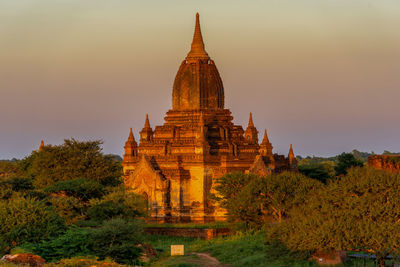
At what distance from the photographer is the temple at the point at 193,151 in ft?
174

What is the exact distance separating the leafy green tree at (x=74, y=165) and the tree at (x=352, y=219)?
27.0 m

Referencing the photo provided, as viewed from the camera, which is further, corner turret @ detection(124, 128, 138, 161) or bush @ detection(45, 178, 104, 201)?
corner turret @ detection(124, 128, 138, 161)

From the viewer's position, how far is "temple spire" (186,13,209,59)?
58.7m

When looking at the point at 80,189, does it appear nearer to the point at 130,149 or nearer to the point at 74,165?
the point at 130,149

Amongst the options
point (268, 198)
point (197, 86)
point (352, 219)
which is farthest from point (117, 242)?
point (197, 86)

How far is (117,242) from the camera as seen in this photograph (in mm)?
37625

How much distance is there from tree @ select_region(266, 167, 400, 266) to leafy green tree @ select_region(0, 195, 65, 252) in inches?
420

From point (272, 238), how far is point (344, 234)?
186 inches

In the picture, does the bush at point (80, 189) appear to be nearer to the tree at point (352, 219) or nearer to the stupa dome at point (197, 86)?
the stupa dome at point (197, 86)

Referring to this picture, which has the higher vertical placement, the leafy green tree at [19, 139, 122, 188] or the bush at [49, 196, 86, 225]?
the leafy green tree at [19, 139, 122, 188]

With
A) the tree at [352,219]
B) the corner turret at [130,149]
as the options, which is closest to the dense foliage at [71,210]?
the corner turret at [130,149]

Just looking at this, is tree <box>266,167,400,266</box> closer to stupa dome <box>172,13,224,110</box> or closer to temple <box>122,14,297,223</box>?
temple <box>122,14,297,223</box>

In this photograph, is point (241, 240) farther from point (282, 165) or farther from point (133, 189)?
point (282, 165)

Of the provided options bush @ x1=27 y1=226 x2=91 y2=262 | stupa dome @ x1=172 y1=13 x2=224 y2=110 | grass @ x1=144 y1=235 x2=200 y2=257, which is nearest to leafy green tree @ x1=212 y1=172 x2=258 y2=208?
grass @ x1=144 y1=235 x2=200 y2=257
